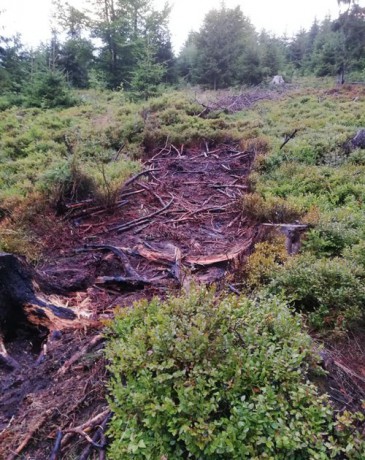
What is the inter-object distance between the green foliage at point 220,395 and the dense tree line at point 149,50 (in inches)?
710

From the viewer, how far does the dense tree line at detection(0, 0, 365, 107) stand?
21.3 m

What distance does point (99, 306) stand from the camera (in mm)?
3889

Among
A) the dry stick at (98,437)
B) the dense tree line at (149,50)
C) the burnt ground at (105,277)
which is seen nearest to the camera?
the dry stick at (98,437)

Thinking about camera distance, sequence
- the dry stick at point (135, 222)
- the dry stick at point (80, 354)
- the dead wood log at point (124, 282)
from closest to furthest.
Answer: the dry stick at point (80, 354) → the dead wood log at point (124, 282) → the dry stick at point (135, 222)

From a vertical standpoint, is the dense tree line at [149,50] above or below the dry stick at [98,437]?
above

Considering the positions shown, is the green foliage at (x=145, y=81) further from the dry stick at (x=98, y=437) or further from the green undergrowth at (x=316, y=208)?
the dry stick at (x=98, y=437)

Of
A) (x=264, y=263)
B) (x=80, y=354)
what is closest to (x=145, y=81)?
(x=264, y=263)

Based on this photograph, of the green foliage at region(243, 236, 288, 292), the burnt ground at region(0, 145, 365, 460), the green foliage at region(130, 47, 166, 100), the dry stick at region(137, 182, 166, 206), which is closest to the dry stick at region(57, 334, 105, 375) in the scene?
the burnt ground at region(0, 145, 365, 460)

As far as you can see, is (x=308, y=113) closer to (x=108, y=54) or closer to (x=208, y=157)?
(x=208, y=157)

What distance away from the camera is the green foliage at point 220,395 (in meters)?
1.79

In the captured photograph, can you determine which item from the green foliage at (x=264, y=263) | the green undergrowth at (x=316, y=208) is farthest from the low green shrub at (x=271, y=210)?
the green foliage at (x=264, y=263)

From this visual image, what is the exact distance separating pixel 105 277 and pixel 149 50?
743 inches

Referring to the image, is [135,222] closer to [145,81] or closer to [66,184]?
[66,184]

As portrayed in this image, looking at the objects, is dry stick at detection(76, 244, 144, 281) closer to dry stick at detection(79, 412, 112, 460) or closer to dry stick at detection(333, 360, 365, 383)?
dry stick at detection(79, 412, 112, 460)
